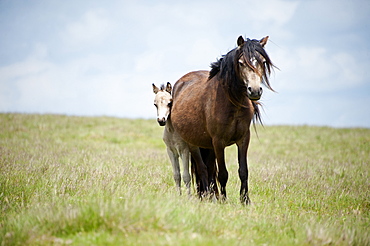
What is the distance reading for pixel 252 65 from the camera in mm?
5453

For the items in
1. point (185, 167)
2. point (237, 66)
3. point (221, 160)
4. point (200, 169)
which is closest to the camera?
point (237, 66)

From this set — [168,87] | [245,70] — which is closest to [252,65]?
[245,70]

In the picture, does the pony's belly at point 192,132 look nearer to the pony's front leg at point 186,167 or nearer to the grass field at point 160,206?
the pony's front leg at point 186,167

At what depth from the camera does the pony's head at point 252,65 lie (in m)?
5.26

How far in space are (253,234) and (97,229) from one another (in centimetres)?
179

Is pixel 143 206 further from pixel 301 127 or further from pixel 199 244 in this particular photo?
pixel 301 127

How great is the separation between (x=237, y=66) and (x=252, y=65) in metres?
0.39

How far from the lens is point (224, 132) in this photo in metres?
6.06

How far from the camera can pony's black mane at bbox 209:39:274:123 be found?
5.57m

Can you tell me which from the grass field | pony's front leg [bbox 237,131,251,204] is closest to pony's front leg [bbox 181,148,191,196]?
the grass field

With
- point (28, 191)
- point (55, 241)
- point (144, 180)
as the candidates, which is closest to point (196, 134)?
point (144, 180)

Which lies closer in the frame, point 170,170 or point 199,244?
point 199,244

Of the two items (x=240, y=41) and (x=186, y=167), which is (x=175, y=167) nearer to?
(x=186, y=167)

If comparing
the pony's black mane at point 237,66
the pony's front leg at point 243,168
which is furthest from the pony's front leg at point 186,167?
the pony's black mane at point 237,66
